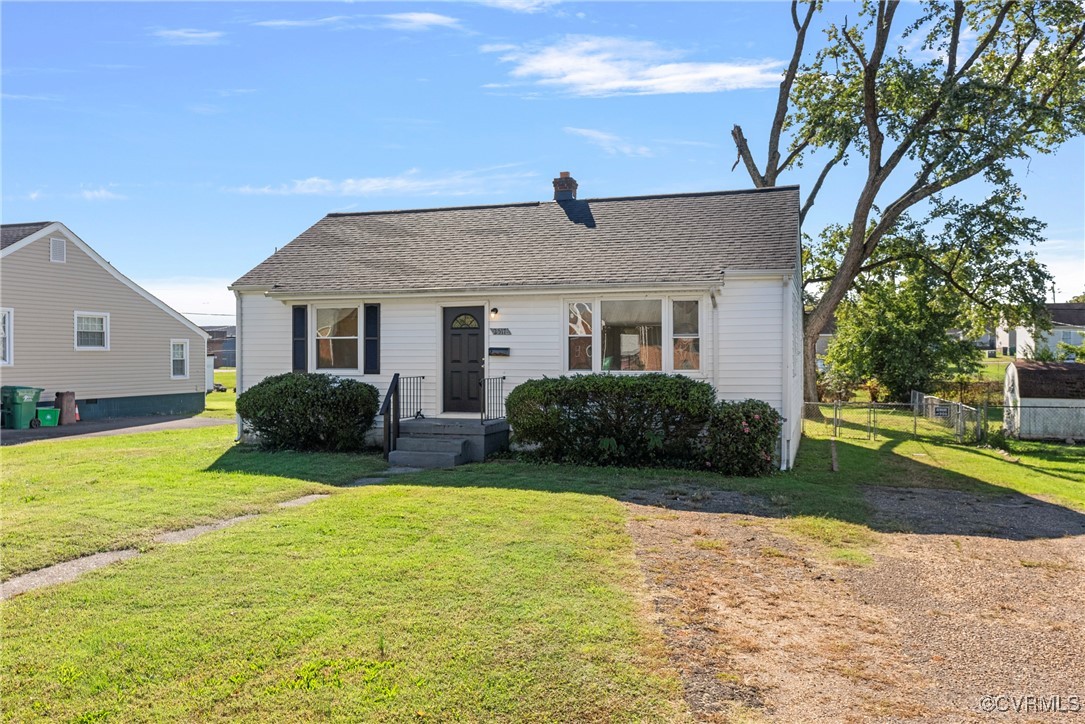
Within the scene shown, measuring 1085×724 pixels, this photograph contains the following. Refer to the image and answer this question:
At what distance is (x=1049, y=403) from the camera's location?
54.8ft

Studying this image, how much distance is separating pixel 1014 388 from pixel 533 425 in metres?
13.5

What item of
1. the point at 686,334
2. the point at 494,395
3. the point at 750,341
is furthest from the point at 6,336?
the point at 750,341

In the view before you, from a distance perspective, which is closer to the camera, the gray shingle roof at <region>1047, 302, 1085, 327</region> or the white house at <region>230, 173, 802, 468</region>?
the white house at <region>230, 173, 802, 468</region>

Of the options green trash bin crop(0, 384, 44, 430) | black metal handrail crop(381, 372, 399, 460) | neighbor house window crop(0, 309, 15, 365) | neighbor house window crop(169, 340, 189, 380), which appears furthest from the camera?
neighbor house window crop(169, 340, 189, 380)

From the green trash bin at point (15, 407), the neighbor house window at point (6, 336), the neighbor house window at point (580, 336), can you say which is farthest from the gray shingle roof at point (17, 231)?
the neighbor house window at point (580, 336)

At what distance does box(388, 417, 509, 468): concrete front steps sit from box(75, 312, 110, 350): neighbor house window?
1449 centimetres

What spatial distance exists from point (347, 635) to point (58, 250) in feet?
70.4

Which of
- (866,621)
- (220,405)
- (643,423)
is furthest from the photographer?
(220,405)

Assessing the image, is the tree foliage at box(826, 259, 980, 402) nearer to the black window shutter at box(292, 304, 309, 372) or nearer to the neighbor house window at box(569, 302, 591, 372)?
the neighbor house window at box(569, 302, 591, 372)

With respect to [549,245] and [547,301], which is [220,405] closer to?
[549,245]

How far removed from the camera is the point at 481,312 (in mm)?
13109

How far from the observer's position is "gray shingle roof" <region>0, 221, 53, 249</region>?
65.2 ft

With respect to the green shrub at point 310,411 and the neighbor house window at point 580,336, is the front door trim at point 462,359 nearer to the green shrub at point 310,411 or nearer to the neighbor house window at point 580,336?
the green shrub at point 310,411

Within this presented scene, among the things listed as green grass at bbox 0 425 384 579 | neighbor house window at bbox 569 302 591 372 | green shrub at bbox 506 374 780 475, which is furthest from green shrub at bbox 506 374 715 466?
green grass at bbox 0 425 384 579
